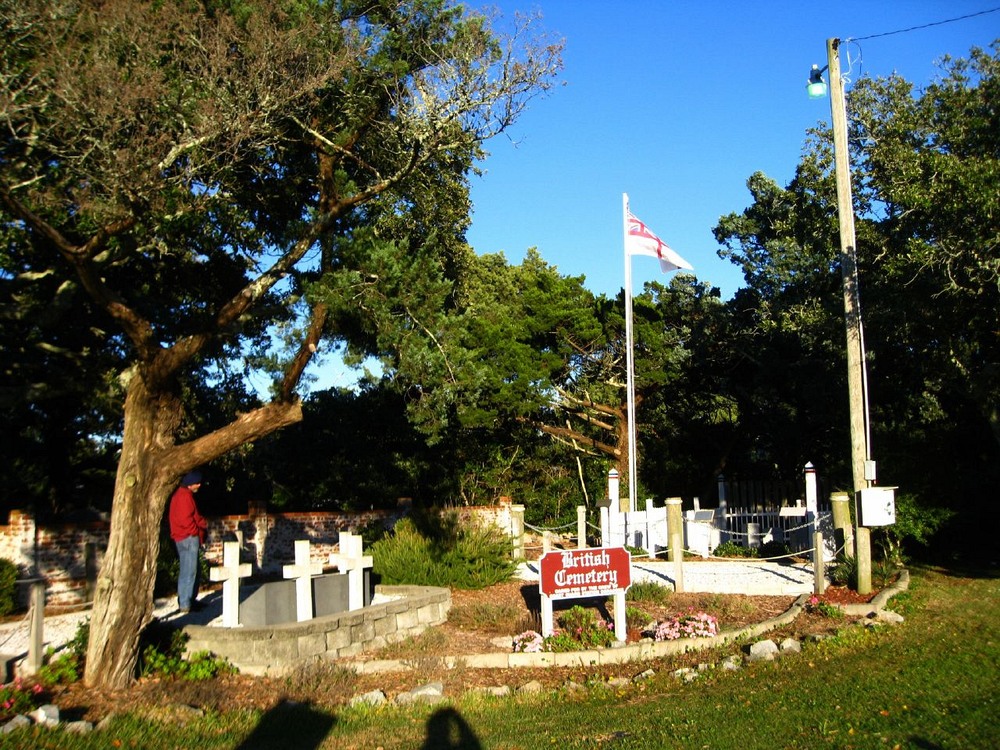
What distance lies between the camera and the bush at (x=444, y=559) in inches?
615

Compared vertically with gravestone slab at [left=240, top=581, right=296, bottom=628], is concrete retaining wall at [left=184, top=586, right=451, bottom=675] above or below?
below

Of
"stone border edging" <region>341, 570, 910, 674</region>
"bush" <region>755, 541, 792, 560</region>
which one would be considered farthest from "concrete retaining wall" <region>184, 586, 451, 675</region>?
"bush" <region>755, 541, 792, 560</region>

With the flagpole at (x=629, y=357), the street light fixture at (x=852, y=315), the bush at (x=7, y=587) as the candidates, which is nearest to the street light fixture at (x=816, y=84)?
the street light fixture at (x=852, y=315)

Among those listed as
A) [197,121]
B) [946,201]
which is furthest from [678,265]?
[197,121]

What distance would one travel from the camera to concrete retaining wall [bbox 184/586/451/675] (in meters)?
10.2

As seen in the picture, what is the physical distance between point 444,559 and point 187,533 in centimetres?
565

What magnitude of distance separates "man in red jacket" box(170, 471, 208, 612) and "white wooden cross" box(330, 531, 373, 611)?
196cm

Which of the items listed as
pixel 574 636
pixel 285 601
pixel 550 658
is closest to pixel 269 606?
pixel 285 601

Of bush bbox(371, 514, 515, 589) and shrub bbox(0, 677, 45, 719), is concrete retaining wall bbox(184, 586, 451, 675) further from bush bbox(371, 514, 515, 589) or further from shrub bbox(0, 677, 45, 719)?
bush bbox(371, 514, 515, 589)

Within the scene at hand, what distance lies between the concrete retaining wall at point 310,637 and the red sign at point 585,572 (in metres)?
2.15

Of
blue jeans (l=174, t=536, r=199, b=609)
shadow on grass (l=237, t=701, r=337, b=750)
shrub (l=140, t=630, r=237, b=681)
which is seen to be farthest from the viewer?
blue jeans (l=174, t=536, r=199, b=609)

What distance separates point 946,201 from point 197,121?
1037 centimetres

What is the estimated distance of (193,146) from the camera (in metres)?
10.2

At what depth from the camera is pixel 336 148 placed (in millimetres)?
11477
